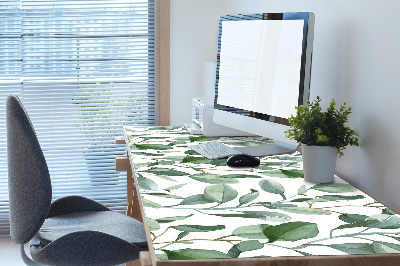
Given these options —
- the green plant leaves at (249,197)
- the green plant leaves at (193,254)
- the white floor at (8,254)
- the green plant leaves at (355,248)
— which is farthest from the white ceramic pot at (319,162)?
the white floor at (8,254)

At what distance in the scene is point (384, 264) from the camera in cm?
121

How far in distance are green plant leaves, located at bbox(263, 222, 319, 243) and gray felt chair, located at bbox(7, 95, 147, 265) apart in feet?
2.30

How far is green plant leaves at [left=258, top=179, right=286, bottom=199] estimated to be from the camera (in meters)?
1.72

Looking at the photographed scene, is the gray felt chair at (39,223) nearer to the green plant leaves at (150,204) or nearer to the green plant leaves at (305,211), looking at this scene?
the green plant leaves at (150,204)

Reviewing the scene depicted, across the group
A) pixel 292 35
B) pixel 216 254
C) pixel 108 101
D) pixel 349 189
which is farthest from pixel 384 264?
pixel 108 101

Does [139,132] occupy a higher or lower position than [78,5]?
lower

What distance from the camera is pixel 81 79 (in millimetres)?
3643

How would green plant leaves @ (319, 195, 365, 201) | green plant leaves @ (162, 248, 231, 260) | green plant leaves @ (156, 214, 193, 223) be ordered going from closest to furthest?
green plant leaves @ (162, 248, 231, 260) → green plant leaves @ (156, 214, 193, 223) → green plant leaves @ (319, 195, 365, 201)

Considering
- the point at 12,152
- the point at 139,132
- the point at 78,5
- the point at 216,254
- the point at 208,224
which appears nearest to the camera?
the point at 216,254

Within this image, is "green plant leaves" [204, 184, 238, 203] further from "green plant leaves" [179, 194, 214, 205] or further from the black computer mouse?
the black computer mouse

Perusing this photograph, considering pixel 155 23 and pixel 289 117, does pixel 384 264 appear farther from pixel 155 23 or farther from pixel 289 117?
pixel 155 23

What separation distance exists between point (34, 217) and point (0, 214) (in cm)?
194

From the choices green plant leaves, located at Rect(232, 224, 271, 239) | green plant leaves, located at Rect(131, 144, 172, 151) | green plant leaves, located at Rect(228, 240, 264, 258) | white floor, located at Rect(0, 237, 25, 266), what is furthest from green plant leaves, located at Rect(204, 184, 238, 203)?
white floor, located at Rect(0, 237, 25, 266)

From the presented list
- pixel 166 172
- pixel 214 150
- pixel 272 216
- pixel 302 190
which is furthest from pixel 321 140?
pixel 214 150
